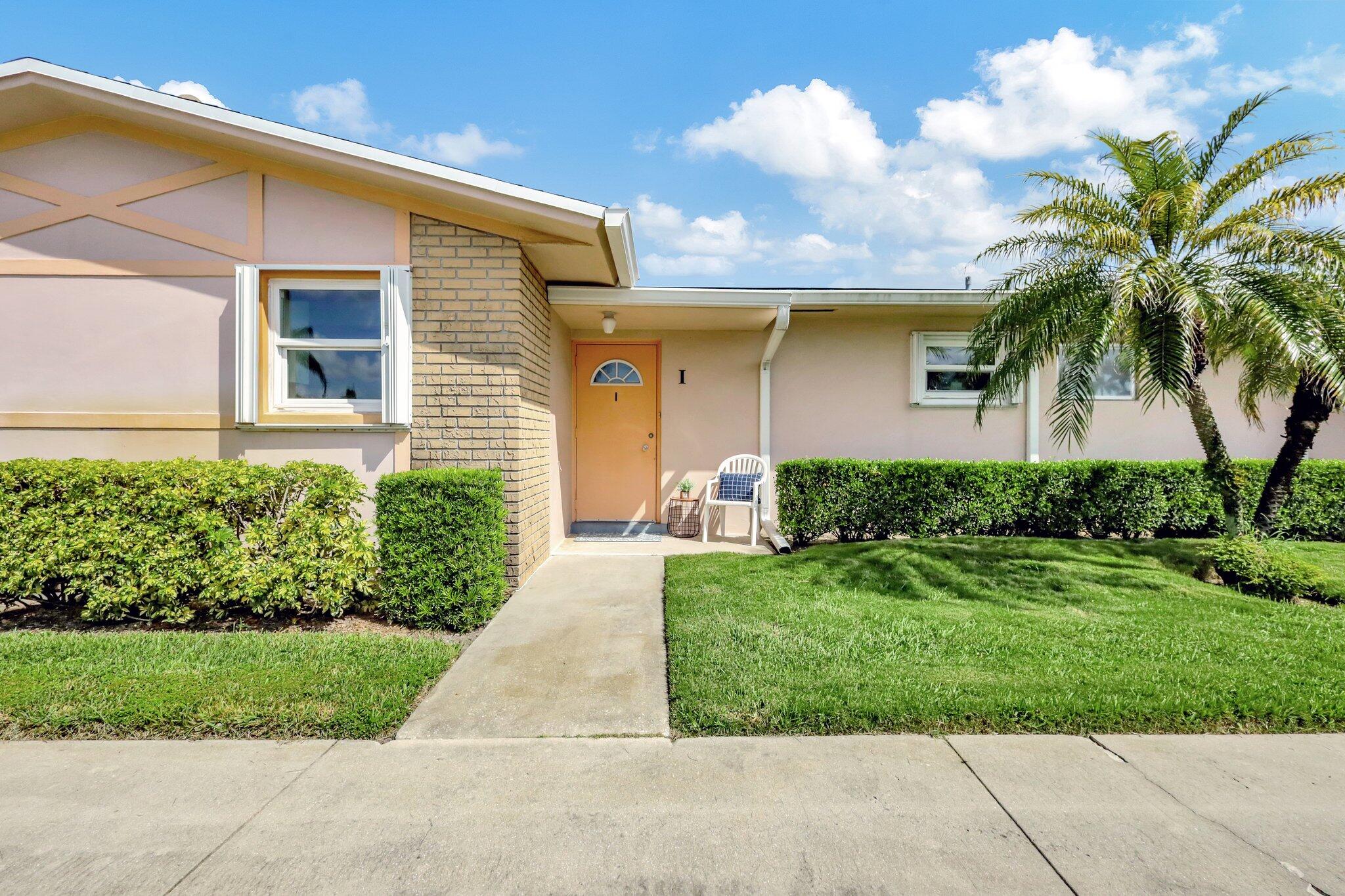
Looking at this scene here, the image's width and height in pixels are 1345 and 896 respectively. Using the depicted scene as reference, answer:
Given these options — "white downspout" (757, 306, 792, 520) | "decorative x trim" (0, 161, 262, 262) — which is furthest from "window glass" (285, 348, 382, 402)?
"white downspout" (757, 306, 792, 520)

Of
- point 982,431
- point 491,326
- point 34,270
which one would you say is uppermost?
point 34,270

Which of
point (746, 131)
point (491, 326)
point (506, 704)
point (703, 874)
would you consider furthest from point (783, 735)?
point (746, 131)

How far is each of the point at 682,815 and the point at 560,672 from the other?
1.49 metres

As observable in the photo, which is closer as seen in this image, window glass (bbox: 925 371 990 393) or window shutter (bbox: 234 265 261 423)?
window shutter (bbox: 234 265 261 423)

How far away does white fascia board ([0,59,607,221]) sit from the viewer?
474cm

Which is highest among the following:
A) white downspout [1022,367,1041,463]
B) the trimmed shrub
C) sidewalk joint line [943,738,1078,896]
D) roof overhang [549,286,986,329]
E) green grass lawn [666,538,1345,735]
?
roof overhang [549,286,986,329]

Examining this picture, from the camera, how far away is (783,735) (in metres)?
2.77

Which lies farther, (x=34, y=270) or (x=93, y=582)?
(x=34, y=270)

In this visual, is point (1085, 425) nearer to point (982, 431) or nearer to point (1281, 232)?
point (1281, 232)

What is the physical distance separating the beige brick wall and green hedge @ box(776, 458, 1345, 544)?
3259 mm

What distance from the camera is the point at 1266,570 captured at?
16.5 ft

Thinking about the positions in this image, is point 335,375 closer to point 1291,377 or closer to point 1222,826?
point 1222,826

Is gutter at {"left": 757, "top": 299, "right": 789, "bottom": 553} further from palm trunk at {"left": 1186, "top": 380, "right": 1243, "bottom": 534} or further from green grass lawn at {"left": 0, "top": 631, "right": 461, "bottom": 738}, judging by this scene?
green grass lawn at {"left": 0, "top": 631, "right": 461, "bottom": 738}

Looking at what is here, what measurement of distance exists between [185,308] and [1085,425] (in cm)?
775
